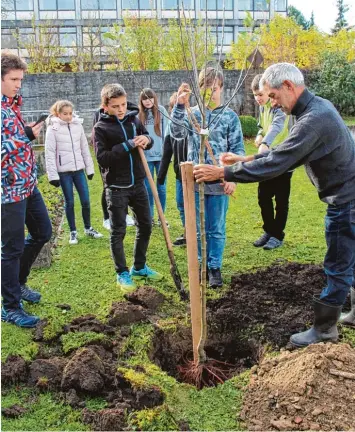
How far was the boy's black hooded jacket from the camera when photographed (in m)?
5.36


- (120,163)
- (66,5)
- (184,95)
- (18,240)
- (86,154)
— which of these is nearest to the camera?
(18,240)

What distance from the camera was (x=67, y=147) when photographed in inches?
293

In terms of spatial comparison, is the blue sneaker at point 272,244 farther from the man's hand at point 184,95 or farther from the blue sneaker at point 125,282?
the man's hand at point 184,95

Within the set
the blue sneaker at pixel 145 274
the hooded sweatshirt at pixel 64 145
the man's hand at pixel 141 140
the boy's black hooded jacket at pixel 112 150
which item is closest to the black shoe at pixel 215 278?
the blue sneaker at pixel 145 274

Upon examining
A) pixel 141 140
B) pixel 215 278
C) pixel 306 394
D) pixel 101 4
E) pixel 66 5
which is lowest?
pixel 306 394

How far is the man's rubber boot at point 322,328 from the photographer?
13.8 feet

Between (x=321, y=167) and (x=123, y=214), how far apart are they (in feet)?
7.26

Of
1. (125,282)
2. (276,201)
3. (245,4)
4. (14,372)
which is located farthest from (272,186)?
(245,4)

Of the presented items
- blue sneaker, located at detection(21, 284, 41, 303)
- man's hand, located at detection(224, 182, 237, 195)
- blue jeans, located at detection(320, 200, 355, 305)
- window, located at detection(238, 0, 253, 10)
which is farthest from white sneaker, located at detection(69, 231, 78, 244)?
window, located at detection(238, 0, 253, 10)

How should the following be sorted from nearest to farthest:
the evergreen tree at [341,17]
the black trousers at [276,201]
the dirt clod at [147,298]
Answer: the dirt clod at [147,298], the black trousers at [276,201], the evergreen tree at [341,17]

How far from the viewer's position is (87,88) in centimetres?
2005

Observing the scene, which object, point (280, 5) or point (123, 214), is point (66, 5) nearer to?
point (280, 5)

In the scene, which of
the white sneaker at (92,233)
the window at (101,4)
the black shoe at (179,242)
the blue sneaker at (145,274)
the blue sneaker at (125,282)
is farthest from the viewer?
the window at (101,4)

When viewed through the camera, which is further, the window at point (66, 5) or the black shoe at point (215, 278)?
the window at point (66, 5)
